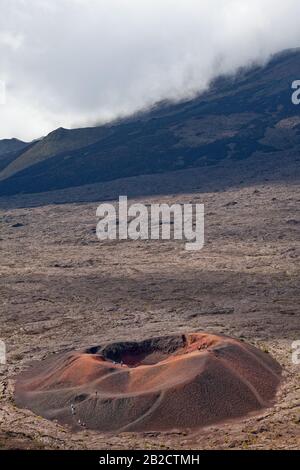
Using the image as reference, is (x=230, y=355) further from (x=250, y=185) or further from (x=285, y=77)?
(x=285, y=77)

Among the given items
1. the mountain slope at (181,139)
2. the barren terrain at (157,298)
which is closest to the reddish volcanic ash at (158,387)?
the barren terrain at (157,298)

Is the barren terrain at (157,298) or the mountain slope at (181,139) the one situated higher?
the mountain slope at (181,139)

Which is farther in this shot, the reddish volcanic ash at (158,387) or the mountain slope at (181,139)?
the mountain slope at (181,139)

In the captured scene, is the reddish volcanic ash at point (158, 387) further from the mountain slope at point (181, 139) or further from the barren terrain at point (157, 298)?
the mountain slope at point (181, 139)

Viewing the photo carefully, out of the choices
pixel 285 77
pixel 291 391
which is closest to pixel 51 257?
pixel 291 391

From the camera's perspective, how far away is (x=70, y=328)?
37.2m

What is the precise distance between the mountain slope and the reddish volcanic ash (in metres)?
69.9

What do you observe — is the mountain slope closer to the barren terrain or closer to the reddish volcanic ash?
the barren terrain

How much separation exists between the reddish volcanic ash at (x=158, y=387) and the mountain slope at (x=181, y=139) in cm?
6992

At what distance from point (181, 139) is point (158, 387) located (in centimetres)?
8736

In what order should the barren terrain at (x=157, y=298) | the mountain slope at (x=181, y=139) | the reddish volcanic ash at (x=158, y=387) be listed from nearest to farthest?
1. the barren terrain at (x=157, y=298)
2. the reddish volcanic ash at (x=158, y=387)
3. the mountain slope at (x=181, y=139)

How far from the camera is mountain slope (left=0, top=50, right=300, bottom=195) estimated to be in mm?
101750

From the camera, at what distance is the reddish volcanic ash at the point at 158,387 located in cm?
2303

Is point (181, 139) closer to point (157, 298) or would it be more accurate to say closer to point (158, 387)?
point (157, 298)
